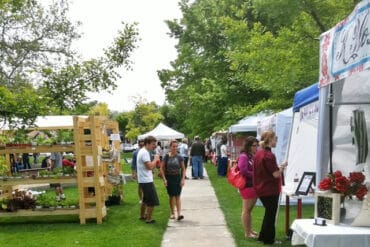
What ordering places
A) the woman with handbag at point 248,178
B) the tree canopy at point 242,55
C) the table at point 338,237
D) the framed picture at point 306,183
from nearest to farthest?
the table at point 338,237 < the framed picture at point 306,183 < the woman with handbag at point 248,178 < the tree canopy at point 242,55

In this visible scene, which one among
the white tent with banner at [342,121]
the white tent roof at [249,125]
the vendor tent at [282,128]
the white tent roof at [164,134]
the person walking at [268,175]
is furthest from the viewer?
the white tent roof at [164,134]

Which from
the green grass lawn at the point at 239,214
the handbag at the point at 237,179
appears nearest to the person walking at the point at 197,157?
the green grass lawn at the point at 239,214

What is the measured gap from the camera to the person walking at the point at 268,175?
7223mm

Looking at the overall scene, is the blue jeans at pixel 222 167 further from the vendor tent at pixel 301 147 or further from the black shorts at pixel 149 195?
the black shorts at pixel 149 195

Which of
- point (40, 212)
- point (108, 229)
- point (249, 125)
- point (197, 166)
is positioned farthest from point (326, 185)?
point (197, 166)

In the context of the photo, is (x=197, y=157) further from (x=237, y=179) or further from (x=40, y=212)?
(x=237, y=179)

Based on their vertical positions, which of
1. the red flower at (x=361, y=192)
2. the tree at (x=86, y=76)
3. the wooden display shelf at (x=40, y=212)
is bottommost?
the wooden display shelf at (x=40, y=212)

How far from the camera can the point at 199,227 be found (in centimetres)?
962

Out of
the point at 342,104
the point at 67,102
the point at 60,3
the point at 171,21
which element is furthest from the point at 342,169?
the point at 171,21

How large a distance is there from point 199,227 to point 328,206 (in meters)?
5.05

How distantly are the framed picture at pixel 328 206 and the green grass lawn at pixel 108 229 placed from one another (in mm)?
2928

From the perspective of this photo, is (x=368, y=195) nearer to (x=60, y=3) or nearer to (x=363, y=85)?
(x=363, y=85)

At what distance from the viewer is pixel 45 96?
15.2ft

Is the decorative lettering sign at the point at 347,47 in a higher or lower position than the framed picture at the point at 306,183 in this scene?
higher
